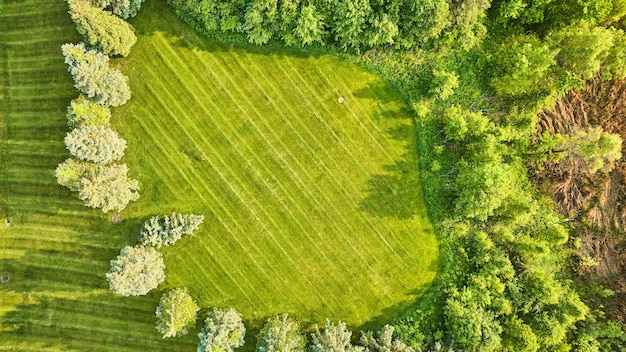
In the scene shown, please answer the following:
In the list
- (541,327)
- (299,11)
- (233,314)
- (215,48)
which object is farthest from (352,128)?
(541,327)

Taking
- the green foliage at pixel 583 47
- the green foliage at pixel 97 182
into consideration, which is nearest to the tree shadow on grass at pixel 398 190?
the green foliage at pixel 583 47

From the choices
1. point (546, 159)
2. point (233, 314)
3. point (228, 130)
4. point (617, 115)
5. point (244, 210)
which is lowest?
point (233, 314)

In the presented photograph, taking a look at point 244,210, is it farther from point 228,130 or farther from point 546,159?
point 546,159

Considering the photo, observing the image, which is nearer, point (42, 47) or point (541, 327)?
point (541, 327)

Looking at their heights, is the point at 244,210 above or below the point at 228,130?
below

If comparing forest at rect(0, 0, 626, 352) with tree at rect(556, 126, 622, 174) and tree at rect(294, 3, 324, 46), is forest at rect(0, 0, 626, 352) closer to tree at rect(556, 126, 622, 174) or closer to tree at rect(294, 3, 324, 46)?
tree at rect(556, 126, 622, 174)

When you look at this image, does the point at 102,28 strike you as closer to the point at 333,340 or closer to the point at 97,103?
the point at 97,103

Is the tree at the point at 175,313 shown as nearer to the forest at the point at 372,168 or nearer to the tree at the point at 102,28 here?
the forest at the point at 372,168
